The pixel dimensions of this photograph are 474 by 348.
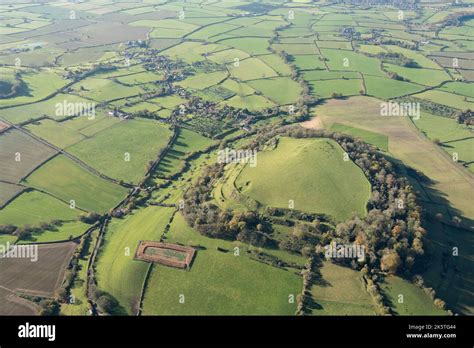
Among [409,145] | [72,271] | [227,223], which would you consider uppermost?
[409,145]

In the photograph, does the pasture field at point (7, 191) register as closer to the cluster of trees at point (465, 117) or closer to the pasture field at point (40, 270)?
the pasture field at point (40, 270)

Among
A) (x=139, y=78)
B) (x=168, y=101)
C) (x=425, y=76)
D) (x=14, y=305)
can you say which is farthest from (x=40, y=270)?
(x=425, y=76)

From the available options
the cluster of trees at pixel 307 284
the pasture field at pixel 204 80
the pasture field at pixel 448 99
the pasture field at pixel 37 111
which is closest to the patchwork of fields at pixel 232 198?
the cluster of trees at pixel 307 284

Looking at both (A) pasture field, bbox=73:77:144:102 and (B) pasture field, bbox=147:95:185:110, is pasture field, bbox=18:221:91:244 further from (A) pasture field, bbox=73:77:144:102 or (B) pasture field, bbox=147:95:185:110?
(A) pasture field, bbox=73:77:144:102

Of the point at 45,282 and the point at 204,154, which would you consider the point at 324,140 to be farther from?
the point at 45,282

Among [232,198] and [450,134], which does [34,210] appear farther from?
[450,134]

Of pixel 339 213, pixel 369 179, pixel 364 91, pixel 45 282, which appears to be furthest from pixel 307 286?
pixel 364 91
